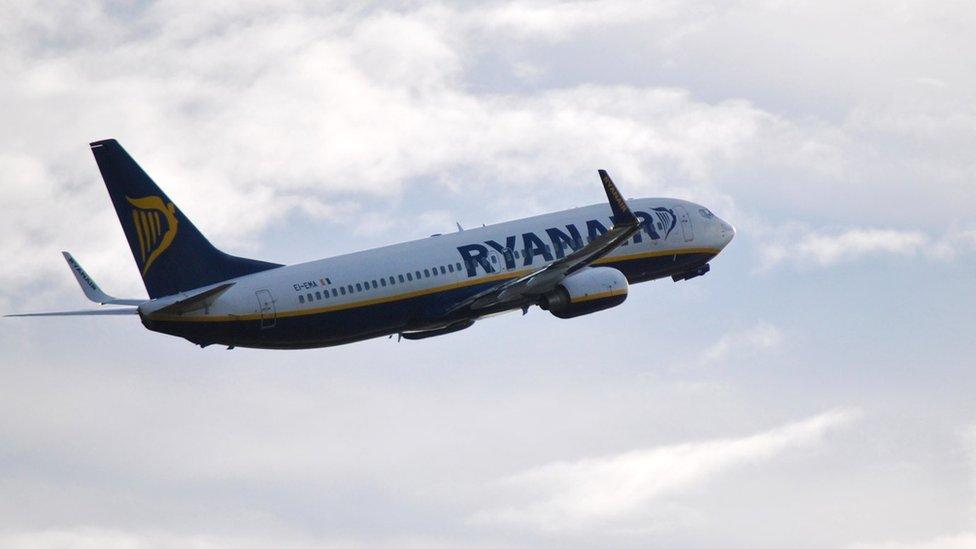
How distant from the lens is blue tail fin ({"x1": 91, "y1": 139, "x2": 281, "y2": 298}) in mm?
61750

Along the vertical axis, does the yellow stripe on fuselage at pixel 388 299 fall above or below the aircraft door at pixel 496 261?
below

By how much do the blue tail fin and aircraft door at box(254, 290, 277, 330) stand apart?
2.28 metres

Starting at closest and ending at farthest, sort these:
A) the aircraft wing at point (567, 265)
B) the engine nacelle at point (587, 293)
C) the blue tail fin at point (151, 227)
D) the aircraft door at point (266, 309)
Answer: the blue tail fin at point (151, 227) → the aircraft door at point (266, 309) → the aircraft wing at point (567, 265) → the engine nacelle at point (587, 293)

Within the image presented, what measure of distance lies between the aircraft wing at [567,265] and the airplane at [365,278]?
0.06 metres

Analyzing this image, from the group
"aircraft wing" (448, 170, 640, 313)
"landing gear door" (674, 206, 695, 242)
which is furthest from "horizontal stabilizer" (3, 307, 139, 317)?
"landing gear door" (674, 206, 695, 242)

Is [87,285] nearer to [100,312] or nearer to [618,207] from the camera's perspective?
[100,312]

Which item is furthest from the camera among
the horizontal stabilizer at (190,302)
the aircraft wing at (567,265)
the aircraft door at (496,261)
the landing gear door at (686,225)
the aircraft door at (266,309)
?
the landing gear door at (686,225)

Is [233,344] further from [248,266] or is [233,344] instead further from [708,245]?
[708,245]

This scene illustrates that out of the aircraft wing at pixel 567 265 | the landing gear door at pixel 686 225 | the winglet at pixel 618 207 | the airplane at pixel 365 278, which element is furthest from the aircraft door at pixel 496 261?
the landing gear door at pixel 686 225

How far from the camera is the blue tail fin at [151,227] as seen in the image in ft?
203

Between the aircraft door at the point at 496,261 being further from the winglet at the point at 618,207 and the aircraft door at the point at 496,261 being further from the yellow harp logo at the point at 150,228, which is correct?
the yellow harp logo at the point at 150,228

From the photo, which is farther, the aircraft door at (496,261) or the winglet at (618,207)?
the aircraft door at (496,261)

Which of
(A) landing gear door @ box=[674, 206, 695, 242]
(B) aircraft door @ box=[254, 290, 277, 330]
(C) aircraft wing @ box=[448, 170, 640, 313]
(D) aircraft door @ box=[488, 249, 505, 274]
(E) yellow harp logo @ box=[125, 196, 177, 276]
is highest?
(A) landing gear door @ box=[674, 206, 695, 242]

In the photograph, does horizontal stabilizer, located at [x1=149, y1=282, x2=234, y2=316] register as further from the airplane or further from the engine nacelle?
the engine nacelle
